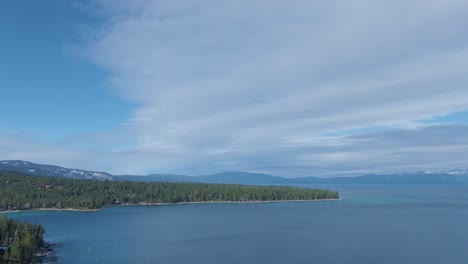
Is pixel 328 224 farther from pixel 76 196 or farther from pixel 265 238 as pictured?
pixel 76 196

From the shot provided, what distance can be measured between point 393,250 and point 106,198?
90.6 metres

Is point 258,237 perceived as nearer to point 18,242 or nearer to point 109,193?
point 18,242

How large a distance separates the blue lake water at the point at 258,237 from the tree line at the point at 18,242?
146 inches

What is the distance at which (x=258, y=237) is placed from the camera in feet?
213

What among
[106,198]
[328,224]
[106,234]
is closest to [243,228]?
[328,224]

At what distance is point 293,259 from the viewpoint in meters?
48.6

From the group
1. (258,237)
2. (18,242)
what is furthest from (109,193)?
(18,242)

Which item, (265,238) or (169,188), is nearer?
(265,238)

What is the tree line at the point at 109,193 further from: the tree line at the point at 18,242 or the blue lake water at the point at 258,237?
the tree line at the point at 18,242

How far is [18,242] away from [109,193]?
90049 millimetres

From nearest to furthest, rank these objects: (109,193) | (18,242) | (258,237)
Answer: (18,242), (258,237), (109,193)

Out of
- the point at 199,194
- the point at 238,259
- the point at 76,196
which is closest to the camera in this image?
the point at 238,259

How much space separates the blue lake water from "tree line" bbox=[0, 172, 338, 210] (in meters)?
13.6

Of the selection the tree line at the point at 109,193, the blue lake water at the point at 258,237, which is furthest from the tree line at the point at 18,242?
the tree line at the point at 109,193
